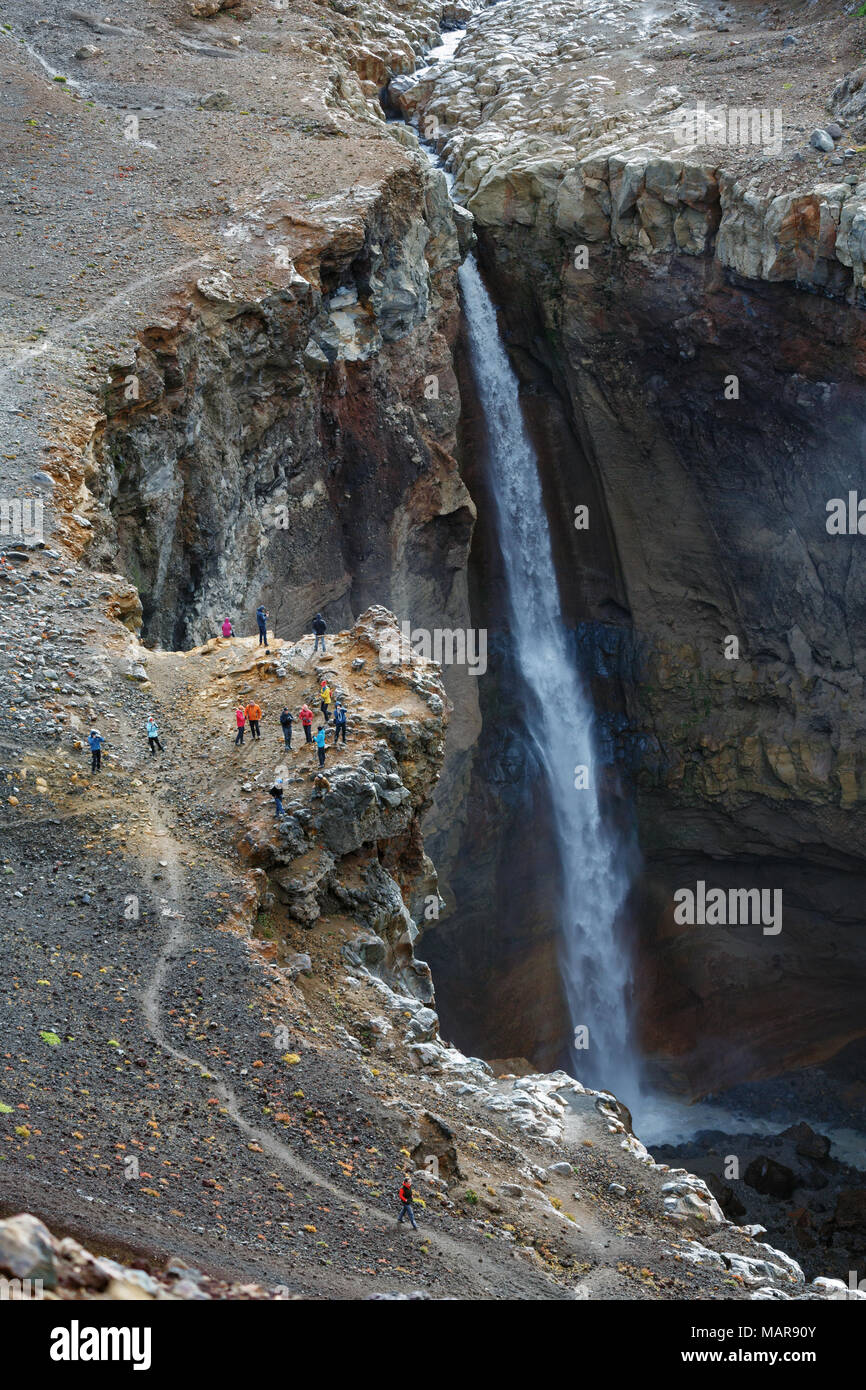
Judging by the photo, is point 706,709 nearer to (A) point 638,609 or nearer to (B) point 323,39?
(A) point 638,609

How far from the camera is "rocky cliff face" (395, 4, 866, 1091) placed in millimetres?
37031

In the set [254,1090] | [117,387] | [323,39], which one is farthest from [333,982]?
[323,39]

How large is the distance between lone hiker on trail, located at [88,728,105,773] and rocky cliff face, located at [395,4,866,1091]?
2471 cm

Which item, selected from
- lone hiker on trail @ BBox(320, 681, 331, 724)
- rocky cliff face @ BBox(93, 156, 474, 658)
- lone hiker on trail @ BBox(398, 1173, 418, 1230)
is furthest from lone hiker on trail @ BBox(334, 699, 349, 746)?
lone hiker on trail @ BBox(398, 1173, 418, 1230)

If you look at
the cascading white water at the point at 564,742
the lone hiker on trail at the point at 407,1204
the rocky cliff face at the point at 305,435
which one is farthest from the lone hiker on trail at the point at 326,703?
the cascading white water at the point at 564,742

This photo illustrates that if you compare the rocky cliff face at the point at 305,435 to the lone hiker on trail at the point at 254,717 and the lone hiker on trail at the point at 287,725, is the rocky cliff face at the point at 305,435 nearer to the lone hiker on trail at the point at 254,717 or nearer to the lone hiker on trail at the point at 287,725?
the lone hiker on trail at the point at 254,717

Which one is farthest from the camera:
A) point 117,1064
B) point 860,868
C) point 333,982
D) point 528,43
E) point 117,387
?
point 528,43

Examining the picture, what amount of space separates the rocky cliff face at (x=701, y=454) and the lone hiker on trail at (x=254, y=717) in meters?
22.4

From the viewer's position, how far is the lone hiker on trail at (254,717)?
2089 centimetres

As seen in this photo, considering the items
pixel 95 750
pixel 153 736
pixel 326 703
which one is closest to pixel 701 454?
pixel 326 703

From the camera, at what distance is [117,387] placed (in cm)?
2738

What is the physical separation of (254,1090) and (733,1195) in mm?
27297

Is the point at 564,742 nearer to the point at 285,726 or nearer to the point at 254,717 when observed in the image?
the point at 254,717

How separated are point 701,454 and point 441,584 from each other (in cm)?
953
